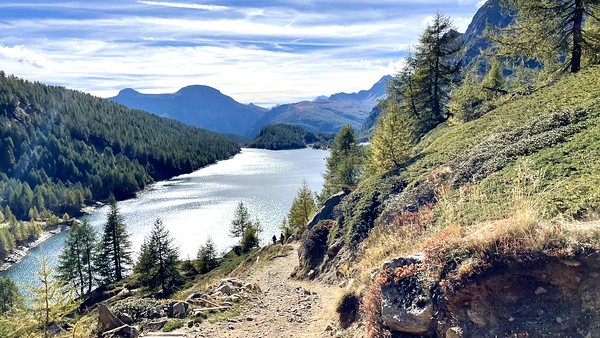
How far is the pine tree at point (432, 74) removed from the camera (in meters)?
40.5

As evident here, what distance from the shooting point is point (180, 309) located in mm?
15469

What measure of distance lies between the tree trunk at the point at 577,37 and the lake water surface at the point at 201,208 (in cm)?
5541

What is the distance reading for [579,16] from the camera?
914 inches

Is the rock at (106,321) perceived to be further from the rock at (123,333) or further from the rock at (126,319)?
the rock at (126,319)

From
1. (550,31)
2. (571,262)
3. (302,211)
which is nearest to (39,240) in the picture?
(302,211)

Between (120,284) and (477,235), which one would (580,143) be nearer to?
(477,235)

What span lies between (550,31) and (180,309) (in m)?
27.2

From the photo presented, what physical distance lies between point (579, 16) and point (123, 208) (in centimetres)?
12003

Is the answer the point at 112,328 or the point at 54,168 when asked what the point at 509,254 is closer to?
the point at 112,328

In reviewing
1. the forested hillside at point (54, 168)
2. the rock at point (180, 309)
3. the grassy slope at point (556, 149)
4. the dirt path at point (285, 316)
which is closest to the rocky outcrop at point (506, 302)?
the grassy slope at point (556, 149)

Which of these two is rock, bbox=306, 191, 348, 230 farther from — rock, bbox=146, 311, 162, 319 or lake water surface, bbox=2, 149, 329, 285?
lake water surface, bbox=2, 149, 329, 285

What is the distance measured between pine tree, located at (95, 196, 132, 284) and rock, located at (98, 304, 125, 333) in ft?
169

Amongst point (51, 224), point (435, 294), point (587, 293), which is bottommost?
point (51, 224)

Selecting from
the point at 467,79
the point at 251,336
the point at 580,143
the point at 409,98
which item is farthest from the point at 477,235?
the point at 409,98
